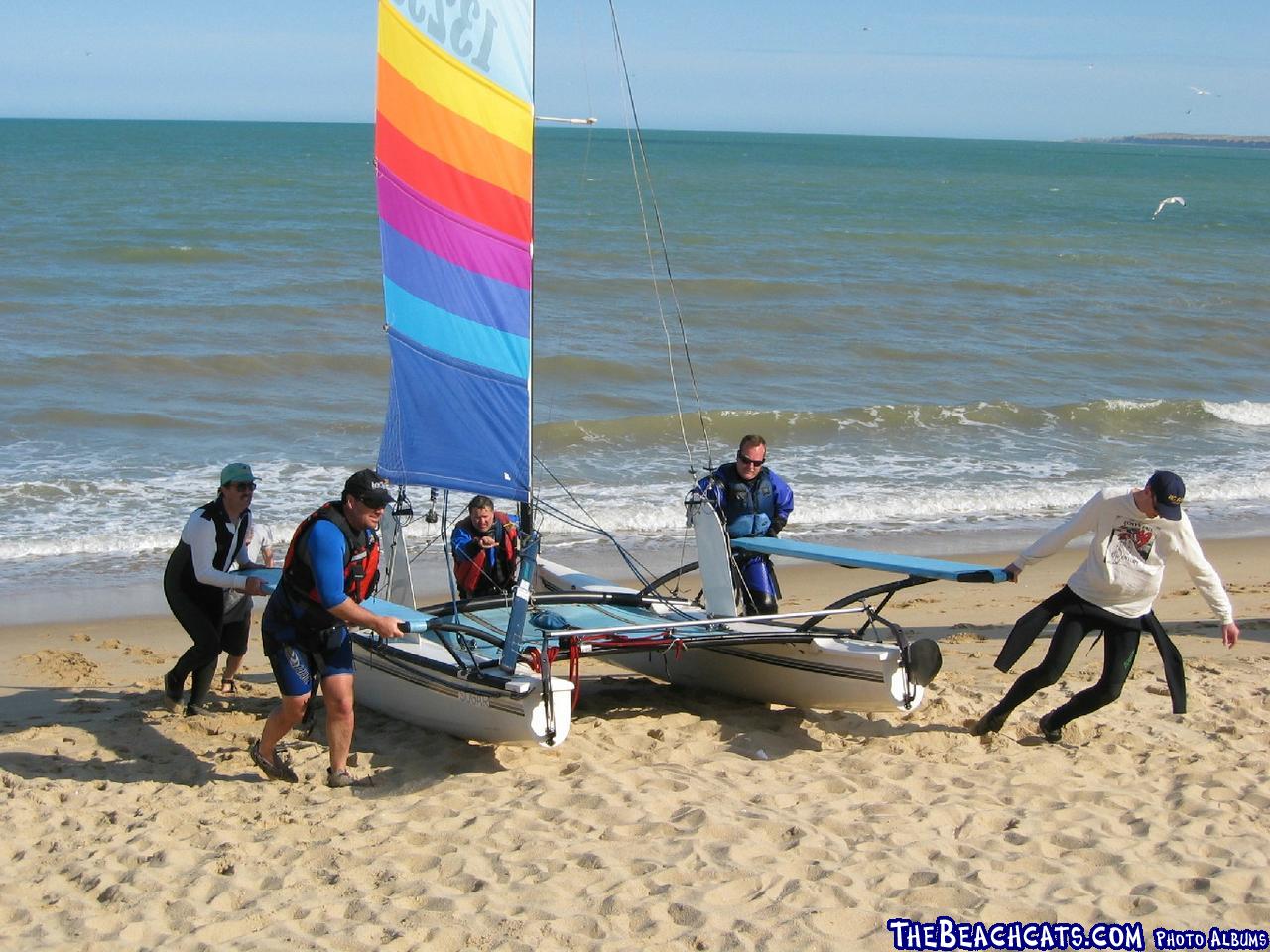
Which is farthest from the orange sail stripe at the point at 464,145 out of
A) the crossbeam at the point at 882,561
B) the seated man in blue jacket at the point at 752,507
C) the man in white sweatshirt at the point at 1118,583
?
the man in white sweatshirt at the point at 1118,583

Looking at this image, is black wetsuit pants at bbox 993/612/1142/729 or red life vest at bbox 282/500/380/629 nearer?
red life vest at bbox 282/500/380/629

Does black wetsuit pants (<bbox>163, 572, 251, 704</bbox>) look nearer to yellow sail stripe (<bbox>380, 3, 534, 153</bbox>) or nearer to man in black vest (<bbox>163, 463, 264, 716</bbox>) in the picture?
man in black vest (<bbox>163, 463, 264, 716</bbox>)

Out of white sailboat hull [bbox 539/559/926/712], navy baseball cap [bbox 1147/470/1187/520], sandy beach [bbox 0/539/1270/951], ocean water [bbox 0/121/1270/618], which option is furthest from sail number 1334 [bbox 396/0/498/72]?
navy baseball cap [bbox 1147/470/1187/520]

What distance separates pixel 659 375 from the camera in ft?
58.3

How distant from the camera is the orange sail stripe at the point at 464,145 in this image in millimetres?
6281

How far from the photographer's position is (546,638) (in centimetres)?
557

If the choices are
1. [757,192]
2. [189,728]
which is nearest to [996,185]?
[757,192]

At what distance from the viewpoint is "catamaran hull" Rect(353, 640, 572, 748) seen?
5.36m

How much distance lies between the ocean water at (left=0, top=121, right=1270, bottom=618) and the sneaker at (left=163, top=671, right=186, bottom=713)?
1863 mm

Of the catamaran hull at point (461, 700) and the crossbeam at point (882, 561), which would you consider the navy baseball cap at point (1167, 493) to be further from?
the catamaran hull at point (461, 700)

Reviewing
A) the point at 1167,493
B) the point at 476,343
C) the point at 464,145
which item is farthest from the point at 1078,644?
the point at 464,145

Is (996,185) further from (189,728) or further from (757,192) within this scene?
(189,728)

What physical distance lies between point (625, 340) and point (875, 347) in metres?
3.75

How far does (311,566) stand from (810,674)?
232cm
